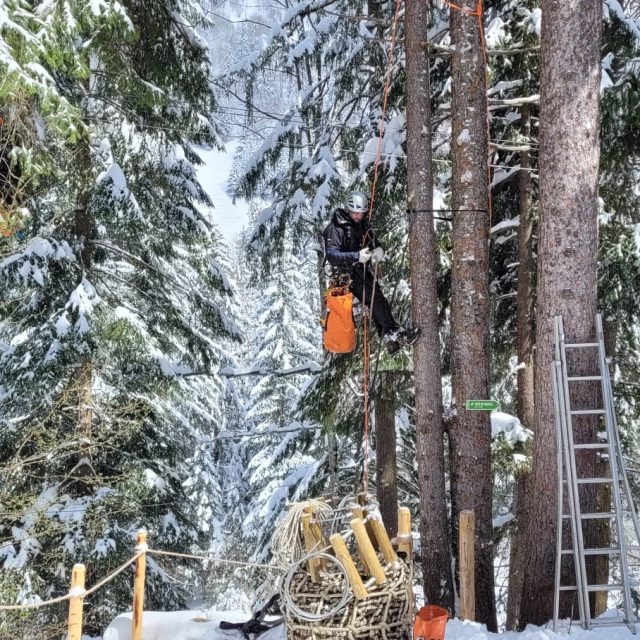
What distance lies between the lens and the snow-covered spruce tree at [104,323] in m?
8.50

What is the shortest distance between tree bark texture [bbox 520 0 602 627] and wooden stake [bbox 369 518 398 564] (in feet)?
6.10

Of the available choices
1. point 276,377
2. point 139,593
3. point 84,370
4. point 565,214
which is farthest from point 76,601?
point 276,377

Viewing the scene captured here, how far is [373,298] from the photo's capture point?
6898mm

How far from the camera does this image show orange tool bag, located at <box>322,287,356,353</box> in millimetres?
6547

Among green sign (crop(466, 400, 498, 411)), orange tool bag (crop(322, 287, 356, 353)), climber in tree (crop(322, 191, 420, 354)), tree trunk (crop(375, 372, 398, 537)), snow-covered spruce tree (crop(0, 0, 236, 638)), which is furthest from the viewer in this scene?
tree trunk (crop(375, 372, 398, 537))

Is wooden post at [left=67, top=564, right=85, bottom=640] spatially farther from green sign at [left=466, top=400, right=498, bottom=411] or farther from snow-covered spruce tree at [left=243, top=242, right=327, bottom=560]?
snow-covered spruce tree at [left=243, top=242, right=327, bottom=560]

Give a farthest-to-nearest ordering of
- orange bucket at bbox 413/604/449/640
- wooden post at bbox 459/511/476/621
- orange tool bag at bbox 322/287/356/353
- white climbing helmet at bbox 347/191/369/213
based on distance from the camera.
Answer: white climbing helmet at bbox 347/191/369/213, orange tool bag at bbox 322/287/356/353, wooden post at bbox 459/511/476/621, orange bucket at bbox 413/604/449/640

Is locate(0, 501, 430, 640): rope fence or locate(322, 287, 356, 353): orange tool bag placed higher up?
locate(322, 287, 356, 353): orange tool bag

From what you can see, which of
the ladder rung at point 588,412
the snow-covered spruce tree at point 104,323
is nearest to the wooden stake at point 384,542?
the ladder rung at point 588,412

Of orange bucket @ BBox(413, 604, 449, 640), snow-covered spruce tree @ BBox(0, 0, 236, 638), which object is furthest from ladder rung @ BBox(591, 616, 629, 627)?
snow-covered spruce tree @ BBox(0, 0, 236, 638)

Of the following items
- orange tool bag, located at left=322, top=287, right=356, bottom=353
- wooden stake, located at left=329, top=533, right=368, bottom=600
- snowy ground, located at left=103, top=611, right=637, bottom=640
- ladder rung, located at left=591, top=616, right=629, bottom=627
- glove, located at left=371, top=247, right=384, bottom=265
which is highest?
glove, located at left=371, top=247, right=384, bottom=265

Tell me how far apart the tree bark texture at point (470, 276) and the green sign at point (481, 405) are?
7 centimetres

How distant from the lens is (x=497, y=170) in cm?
871

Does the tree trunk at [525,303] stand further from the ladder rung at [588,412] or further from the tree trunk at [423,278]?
the ladder rung at [588,412]
